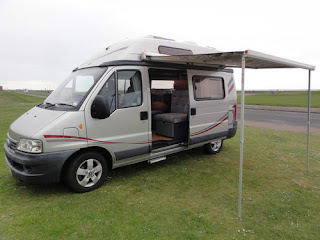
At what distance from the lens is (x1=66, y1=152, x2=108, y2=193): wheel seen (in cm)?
402

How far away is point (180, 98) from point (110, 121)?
2502mm

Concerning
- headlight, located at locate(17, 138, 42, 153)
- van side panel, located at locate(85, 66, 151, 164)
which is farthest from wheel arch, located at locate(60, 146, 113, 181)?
headlight, located at locate(17, 138, 42, 153)

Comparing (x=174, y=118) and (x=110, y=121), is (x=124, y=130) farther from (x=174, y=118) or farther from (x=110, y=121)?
(x=174, y=118)

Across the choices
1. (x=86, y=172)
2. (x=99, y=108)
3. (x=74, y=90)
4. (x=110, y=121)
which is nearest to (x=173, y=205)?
(x=86, y=172)

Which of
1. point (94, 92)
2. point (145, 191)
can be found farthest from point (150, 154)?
point (94, 92)

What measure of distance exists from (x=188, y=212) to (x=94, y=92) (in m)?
2.47

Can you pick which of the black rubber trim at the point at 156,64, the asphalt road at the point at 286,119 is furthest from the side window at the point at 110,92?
the asphalt road at the point at 286,119

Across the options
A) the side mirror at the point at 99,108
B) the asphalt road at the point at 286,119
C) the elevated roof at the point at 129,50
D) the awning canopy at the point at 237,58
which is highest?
the elevated roof at the point at 129,50

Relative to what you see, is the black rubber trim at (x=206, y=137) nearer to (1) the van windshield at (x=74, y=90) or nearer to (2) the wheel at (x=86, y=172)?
(2) the wheel at (x=86, y=172)

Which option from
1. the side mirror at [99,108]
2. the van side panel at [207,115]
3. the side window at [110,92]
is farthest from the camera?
the van side panel at [207,115]

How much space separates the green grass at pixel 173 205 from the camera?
3.16m

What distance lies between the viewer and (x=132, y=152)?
4.69 meters

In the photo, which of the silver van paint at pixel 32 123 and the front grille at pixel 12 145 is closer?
the silver van paint at pixel 32 123

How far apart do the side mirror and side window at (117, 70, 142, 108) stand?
1.52ft
